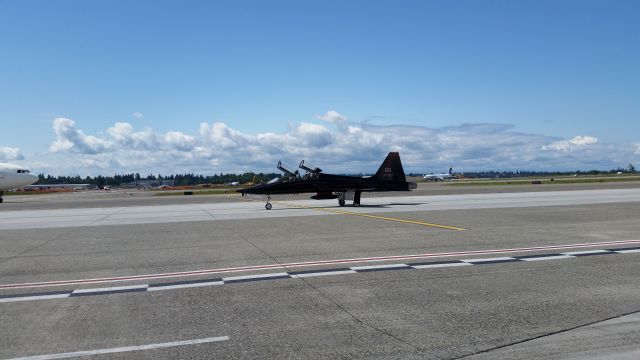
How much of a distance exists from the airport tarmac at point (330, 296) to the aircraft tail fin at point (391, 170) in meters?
17.7

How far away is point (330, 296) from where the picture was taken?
8.10 meters

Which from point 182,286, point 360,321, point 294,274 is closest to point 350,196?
point 294,274

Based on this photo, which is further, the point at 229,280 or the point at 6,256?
the point at 6,256

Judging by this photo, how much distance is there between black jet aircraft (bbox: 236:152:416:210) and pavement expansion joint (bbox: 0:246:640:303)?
2056cm

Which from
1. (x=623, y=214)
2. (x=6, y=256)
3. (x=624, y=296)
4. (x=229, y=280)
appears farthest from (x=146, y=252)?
(x=623, y=214)

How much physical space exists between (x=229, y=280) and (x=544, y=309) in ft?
18.4

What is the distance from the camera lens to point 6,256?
1368 centimetres

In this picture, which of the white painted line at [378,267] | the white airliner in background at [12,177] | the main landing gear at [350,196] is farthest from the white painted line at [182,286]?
the white airliner in background at [12,177]

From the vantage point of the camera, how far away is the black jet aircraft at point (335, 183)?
31844mm

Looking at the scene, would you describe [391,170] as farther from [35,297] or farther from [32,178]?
[32,178]

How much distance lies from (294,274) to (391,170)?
24.9 meters

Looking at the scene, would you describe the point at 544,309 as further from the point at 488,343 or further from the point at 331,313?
the point at 331,313

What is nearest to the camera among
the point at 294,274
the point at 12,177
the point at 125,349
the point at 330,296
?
the point at 125,349

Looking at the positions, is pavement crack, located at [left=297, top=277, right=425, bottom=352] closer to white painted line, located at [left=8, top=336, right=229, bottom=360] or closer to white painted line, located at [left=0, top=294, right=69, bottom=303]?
white painted line, located at [left=8, top=336, right=229, bottom=360]
